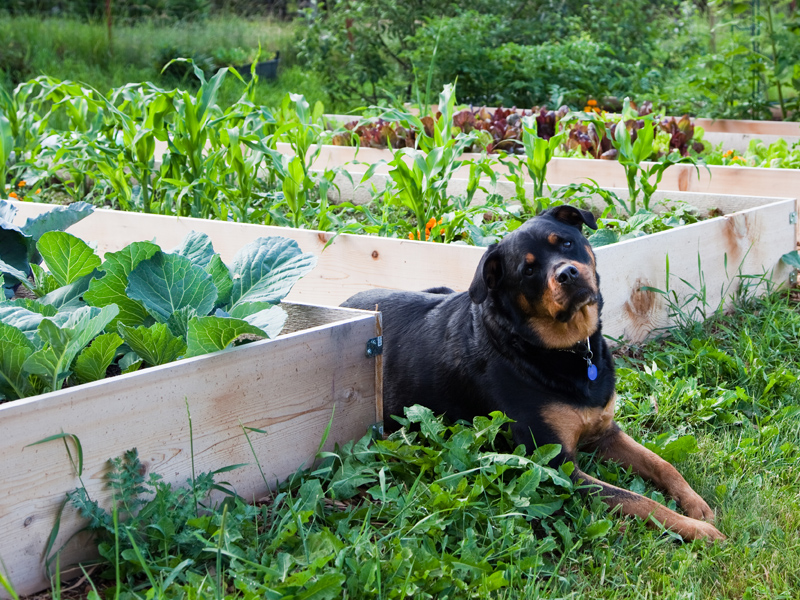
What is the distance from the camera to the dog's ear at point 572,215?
2742 mm

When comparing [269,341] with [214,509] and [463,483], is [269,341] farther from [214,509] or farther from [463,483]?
[463,483]

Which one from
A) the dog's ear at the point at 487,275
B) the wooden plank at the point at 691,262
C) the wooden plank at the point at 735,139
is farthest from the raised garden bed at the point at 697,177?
the dog's ear at the point at 487,275

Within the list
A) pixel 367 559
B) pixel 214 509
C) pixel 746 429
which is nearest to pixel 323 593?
pixel 367 559

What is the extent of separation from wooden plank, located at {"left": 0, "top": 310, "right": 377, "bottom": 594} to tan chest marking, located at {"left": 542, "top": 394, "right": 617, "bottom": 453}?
57 centimetres

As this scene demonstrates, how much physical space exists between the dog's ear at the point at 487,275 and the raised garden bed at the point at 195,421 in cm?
33

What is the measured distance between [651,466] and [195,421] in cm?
Answer: 143

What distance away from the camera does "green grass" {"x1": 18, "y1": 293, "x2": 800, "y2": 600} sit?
1.79 m

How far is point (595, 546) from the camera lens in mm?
2064

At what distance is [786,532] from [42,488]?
191 centimetres

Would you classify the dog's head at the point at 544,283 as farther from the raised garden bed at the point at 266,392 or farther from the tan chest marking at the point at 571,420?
the raised garden bed at the point at 266,392

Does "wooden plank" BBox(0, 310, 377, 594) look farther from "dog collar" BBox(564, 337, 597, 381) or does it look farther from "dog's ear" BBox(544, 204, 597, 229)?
"dog's ear" BBox(544, 204, 597, 229)

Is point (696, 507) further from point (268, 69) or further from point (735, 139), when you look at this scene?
point (268, 69)

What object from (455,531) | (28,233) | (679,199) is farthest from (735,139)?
(28,233)

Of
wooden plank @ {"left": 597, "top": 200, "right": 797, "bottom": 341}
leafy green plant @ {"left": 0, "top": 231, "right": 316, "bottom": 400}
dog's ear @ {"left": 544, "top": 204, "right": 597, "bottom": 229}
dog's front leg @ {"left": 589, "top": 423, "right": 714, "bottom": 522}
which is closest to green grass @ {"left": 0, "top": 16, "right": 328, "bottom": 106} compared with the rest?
wooden plank @ {"left": 597, "top": 200, "right": 797, "bottom": 341}
